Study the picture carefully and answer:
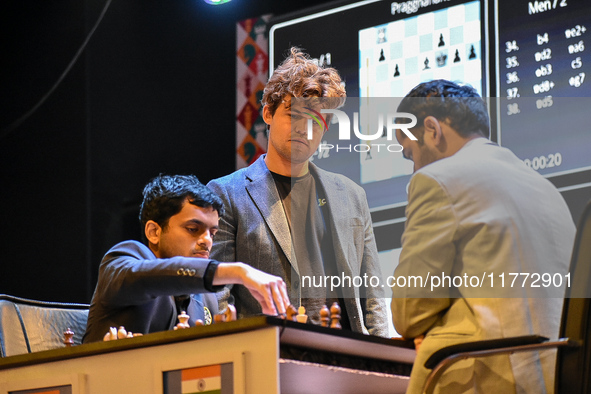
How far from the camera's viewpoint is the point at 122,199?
4352 millimetres

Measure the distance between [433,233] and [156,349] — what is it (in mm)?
715

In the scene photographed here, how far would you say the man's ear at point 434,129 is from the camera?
2.13 meters

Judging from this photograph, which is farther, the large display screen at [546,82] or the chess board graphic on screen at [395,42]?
the chess board graphic on screen at [395,42]

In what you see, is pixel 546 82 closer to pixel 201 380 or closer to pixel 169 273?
pixel 169 273

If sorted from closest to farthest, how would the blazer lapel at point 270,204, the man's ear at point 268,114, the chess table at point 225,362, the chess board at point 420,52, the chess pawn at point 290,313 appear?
the chess table at point 225,362, the chess pawn at point 290,313, the blazer lapel at point 270,204, the man's ear at point 268,114, the chess board at point 420,52

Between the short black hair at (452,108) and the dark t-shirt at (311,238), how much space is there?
29.8 inches

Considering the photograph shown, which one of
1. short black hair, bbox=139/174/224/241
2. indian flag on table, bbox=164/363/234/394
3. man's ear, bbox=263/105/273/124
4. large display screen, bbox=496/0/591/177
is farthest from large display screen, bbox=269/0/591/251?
indian flag on table, bbox=164/363/234/394

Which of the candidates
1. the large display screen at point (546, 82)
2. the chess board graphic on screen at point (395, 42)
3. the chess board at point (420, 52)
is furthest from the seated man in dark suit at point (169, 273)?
the large display screen at point (546, 82)

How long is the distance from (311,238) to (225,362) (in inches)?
44.5

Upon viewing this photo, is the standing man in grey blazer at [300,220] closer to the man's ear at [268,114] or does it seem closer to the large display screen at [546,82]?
the man's ear at [268,114]

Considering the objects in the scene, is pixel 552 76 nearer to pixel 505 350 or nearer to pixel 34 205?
pixel 505 350

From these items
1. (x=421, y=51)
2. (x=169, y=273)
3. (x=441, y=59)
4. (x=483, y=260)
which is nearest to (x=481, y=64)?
(x=441, y=59)

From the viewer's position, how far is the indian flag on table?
1734 mm

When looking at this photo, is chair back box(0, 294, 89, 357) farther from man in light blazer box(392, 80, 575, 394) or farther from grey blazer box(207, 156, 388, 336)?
man in light blazer box(392, 80, 575, 394)
